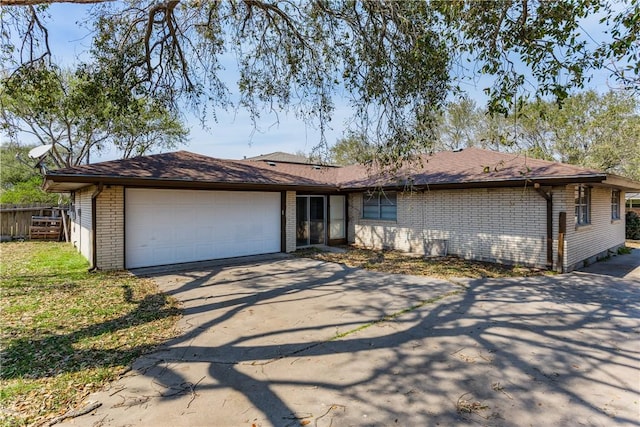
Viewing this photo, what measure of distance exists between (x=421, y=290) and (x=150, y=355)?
5363 mm

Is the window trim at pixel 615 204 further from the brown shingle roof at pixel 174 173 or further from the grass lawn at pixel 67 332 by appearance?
the grass lawn at pixel 67 332

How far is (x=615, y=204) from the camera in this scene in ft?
44.6

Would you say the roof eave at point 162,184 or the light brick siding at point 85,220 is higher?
the roof eave at point 162,184

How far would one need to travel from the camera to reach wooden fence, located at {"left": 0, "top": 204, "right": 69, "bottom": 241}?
15438mm

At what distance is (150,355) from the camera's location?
4.23 meters

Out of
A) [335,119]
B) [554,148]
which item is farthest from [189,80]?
[554,148]

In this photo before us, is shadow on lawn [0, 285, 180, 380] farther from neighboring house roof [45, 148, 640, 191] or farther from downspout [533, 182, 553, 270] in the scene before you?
downspout [533, 182, 553, 270]

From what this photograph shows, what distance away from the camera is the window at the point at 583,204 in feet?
33.4

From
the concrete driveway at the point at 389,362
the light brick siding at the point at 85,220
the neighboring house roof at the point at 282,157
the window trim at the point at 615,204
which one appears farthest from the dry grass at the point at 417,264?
the neighboring house roof at the point at 282,157

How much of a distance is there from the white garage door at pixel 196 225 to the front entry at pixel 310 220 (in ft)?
4.93

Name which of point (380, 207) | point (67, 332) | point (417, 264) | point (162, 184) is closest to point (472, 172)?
point (417, 264)

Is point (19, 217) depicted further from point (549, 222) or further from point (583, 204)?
point (583, 204)

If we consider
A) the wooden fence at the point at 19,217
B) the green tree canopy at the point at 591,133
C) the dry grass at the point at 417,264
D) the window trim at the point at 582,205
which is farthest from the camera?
the green tree canopy at the point at 591,133

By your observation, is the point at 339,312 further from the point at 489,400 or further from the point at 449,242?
the point at 449,242
